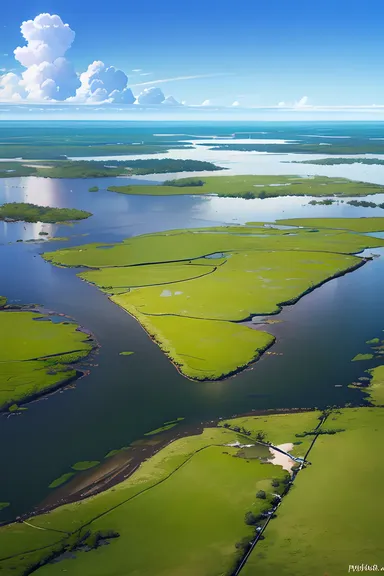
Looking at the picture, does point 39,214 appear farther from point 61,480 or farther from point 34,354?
point 61,480

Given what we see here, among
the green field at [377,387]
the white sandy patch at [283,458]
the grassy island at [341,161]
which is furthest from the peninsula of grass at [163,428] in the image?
the grassy island at [341,161]

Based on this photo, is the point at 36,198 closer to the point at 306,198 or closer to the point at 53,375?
the point at 306,198

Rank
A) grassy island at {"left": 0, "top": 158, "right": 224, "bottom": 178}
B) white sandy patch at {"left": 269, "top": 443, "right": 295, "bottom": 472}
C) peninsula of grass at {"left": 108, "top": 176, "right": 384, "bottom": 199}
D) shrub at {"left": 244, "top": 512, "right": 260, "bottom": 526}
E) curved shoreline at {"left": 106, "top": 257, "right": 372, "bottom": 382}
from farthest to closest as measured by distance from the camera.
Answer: grassy island at {"left": 0, "top": 158, "right": 224, "bottom": 178} → peninsula of grass at {"left": 108, "top": 176, "right": 384, "bottom": 199} → curved shoreline at {"left": 106, "top": 257, "right": 372, "bottom": 382} → white sandy patch at {"left": 269, "top": 443, "right": 295, "bottom": 472} → shrub at {"left": 244, "top": 512, "right": 260, "bottom": 526}

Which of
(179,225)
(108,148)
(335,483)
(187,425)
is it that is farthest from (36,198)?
(108,148)

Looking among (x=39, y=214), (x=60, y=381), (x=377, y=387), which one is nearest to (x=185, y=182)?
(x=39, y=214)

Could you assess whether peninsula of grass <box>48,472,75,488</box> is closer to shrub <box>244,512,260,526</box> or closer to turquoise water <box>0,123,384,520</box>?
turquoise water <box>0,123,384,520</box>

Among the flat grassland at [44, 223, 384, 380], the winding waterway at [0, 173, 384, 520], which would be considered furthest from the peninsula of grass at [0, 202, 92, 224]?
the winding waterway at [0, 173, 384, 520]
